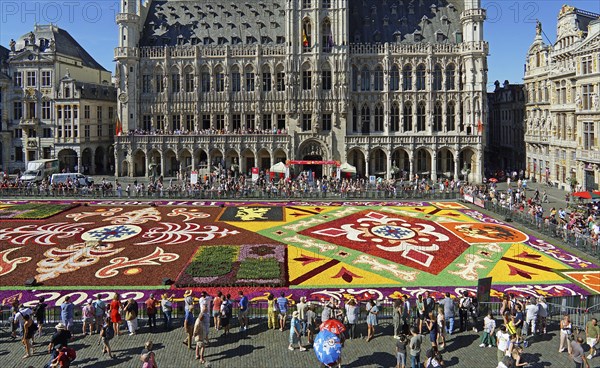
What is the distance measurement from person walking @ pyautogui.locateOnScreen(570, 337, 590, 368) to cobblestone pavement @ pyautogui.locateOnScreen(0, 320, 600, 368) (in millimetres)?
1357

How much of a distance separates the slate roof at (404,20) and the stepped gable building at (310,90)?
0.74 feet

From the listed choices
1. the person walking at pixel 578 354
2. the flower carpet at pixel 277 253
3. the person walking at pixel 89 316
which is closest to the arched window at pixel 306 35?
the flower carpet at pixel 277 253

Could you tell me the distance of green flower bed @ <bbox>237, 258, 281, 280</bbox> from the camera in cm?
3153

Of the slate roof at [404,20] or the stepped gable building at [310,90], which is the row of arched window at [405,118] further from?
the slate roof at [404,20]

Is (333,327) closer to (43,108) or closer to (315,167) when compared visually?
(315,167)

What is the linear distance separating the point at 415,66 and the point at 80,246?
→ 199 feet

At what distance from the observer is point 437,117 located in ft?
280

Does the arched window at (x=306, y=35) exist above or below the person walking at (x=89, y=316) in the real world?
above

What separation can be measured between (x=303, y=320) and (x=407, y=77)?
6721 cm

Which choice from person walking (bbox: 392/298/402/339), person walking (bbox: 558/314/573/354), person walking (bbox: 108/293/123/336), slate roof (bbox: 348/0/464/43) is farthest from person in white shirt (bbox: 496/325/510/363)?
slate roof (bbox: 348/0/464/43)

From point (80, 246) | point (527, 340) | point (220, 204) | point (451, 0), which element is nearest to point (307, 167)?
point (220, 204)

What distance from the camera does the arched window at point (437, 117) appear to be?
279 feet

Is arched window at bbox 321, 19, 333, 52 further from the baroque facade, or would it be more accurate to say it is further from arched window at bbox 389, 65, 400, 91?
the baroque facade

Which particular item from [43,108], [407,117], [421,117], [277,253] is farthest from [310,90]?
[277,253]
